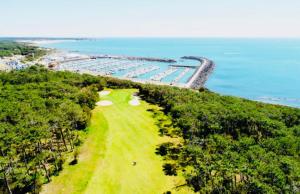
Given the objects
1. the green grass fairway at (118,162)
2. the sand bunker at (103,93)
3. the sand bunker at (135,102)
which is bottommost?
the green grass fairway at (118,162)

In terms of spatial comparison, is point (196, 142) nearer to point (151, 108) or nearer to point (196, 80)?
point (151, 108)

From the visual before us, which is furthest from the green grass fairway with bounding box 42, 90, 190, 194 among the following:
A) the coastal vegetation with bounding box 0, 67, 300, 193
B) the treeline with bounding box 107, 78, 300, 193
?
the treeline with bounding box 107, 78, 300, 193

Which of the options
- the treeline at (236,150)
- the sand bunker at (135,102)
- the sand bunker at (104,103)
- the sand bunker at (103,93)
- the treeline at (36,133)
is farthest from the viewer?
the sand bunker at (103,93)

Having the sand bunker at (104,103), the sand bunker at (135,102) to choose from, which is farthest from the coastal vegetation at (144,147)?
the sand bunker at (135,102)

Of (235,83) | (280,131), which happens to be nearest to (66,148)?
(280,131)

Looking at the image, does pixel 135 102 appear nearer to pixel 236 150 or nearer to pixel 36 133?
pixel 36 133

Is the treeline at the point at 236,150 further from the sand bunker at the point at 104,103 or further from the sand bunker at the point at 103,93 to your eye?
the sand bunker at the point at 103,93

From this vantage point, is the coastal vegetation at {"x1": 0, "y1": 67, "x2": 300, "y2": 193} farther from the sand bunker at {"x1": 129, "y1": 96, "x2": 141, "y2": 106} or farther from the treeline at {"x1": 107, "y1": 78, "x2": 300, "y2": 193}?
the sand bunker at {"x1": 129, "y1": 96, "x2": 141, "y2": 106}

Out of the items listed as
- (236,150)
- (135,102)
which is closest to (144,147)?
(236,150)
